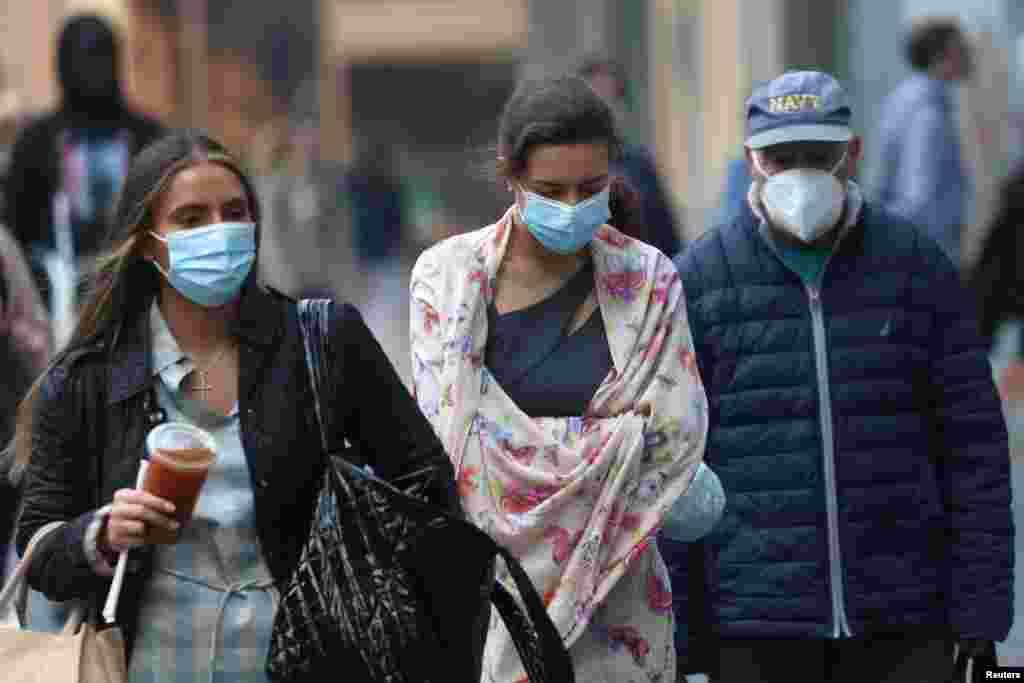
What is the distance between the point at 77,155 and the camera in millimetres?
8445

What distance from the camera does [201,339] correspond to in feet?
12.8

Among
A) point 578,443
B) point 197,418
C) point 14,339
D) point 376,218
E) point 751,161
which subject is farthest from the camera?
point 376,218

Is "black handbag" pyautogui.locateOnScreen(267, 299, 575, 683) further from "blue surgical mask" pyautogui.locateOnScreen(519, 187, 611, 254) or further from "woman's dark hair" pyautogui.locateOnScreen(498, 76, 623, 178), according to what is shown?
"woman's dark hair" pyautogui.locateOnScreen(498, 76, 623, 178)

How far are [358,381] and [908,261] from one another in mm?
1376

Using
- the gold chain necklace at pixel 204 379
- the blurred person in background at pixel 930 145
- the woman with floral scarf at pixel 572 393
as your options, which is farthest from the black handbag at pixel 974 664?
the blurred person in background at pixel 930 145

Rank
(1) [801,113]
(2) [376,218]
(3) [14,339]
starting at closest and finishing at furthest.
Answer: (1) [801,113]
(3) [14,339]
(2) [376,218]

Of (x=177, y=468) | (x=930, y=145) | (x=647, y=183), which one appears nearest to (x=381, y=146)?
(x=930, y=145)

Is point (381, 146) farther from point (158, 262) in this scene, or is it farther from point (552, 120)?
point (158, 262)

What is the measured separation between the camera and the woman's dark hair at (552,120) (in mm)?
4258

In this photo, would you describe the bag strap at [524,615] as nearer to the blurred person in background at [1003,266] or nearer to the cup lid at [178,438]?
the cup lid at [178,438]

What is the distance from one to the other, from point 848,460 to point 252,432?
1396 mm

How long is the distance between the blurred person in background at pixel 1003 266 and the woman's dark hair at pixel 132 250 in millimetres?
7672

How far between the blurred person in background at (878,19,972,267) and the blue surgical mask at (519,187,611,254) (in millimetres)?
6213

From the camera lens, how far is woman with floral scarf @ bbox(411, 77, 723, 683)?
4.12 meters
